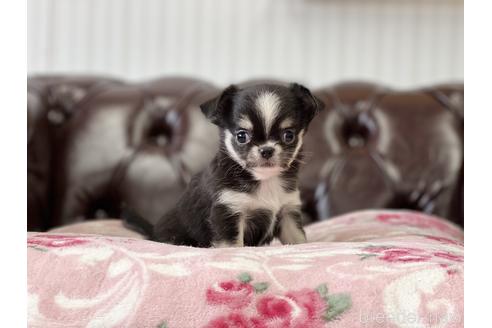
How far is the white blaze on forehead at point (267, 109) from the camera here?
4.29 ft

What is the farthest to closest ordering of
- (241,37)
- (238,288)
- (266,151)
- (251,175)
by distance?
(241,37) → (251,175) → (266,151) → (238,288)

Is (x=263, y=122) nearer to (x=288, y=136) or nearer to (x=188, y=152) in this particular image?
(x=288, y=136)

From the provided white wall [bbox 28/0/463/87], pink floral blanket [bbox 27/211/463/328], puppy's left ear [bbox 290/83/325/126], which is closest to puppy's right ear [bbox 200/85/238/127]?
puppy's left ear [bbox 290/83/325/126]

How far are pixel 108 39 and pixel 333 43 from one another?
3.20ft

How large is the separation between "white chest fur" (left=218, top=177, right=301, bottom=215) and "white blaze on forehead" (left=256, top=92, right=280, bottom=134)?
0.54 ft

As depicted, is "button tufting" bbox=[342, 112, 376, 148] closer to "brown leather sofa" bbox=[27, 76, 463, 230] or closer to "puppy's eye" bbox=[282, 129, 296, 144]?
"brown leather sofa" bbox=[27, 76, 463, 230]

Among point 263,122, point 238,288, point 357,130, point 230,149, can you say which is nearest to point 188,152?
point 357,130

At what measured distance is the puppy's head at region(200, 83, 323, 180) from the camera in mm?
1313

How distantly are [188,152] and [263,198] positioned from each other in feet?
2.39

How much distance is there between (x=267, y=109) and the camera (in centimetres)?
131

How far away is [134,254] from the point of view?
999 millimetres

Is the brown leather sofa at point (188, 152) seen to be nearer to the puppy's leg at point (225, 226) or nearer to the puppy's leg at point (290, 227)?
the puppy's leg at point (290, 227)

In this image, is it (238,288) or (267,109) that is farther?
(267,109)
